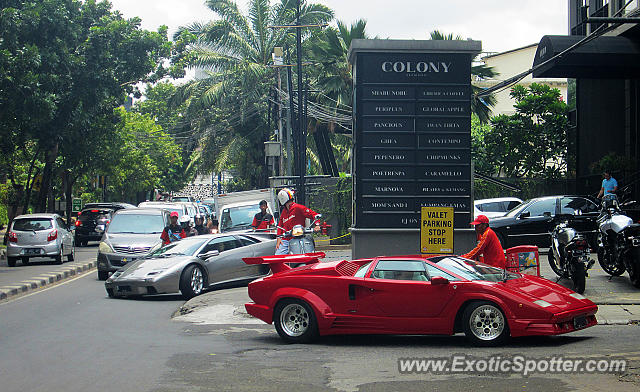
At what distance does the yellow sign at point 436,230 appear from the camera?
14.0 meters

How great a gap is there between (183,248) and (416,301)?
8.14m

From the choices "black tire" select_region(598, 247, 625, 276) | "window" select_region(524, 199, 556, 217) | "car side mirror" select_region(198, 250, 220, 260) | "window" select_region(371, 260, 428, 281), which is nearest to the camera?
"window" select_region(371, 260, 428, 281)

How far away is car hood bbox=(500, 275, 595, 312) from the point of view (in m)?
9.65

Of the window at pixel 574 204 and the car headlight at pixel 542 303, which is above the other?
the window at pixel 574 204

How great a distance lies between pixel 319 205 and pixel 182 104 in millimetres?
21370

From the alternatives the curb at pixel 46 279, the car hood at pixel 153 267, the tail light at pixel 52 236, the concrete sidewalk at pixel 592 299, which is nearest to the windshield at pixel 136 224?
the curb at pixel 46 279

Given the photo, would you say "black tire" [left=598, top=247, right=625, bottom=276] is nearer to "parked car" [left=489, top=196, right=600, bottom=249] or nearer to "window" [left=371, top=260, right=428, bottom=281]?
"window" [left=371, top=260, right=428, bottom=281]

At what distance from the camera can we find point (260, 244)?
18.0 meters

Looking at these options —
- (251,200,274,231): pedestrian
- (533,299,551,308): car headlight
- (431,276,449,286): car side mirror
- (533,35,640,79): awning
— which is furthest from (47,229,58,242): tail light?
(533,299,551,308): car headlight

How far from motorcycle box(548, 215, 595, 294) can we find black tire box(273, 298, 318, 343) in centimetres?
530

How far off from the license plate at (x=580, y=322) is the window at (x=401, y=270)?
6.04ft

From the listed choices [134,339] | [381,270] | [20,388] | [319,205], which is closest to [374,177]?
[381,270]

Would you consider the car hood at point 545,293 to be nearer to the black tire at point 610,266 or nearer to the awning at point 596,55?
the black tire at point 610,266

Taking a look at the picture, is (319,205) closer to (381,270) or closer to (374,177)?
(374,177)
